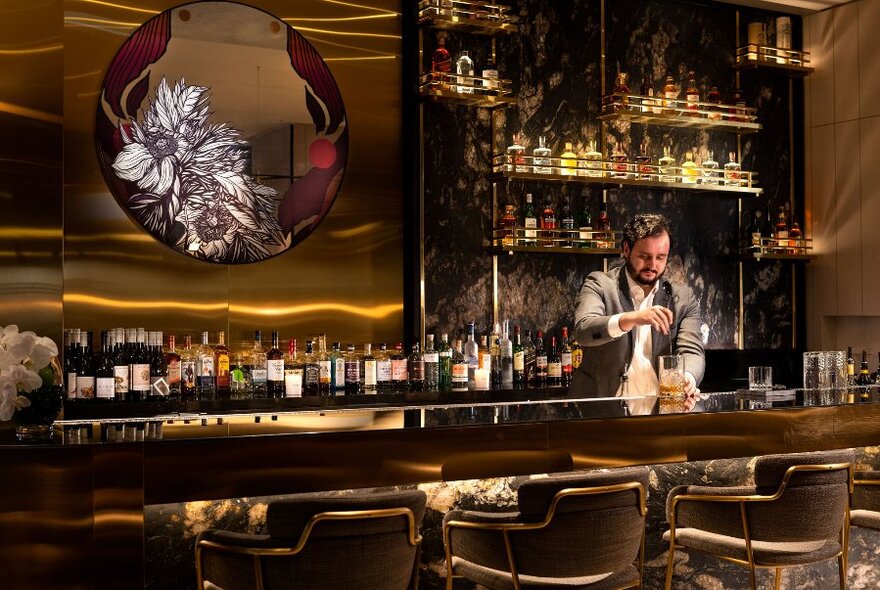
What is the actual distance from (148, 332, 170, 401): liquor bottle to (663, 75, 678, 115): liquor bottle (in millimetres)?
3152

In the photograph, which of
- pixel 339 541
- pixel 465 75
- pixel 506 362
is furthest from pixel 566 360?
pixel 339 541

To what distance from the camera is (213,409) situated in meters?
4.39

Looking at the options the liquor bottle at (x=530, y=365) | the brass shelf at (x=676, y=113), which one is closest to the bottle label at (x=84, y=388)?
the liquor bottle at (x=530, y=365)

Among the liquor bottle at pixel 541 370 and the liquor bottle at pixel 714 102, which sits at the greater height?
the liquor bottle at pixel 714 102

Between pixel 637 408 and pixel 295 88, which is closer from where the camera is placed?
pixel 637 408

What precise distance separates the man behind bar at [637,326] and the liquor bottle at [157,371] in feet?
5.90

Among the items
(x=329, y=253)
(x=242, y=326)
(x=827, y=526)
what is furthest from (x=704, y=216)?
(x=827, y=526)

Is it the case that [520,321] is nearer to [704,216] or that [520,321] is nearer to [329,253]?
[329,253]

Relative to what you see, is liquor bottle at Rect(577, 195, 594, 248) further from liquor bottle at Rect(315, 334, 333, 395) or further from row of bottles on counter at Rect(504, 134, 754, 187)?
liquor bottle at Rect(315, 334, 333, 395)

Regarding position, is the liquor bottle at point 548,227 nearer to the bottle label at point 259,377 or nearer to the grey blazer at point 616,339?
the grey blazer at point 616,339

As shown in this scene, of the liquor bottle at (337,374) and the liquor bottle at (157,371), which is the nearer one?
the liquor bottle at (157,371)

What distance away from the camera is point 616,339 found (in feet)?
13.9

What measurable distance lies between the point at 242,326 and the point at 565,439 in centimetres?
237

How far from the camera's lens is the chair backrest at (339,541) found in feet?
7.38
